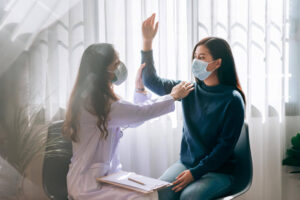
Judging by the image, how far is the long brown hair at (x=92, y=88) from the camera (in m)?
1.40

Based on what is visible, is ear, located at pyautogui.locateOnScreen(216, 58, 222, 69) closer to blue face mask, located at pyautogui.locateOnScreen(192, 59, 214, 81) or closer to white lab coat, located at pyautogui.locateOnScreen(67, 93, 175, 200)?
blue face mask, located at pyautogui.locateOnScreen(192, 59, 214, 81)

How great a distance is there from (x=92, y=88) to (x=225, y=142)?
2.37ft

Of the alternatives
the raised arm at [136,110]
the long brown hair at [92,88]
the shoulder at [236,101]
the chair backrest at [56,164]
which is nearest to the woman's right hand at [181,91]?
the raised arm at [136,110]

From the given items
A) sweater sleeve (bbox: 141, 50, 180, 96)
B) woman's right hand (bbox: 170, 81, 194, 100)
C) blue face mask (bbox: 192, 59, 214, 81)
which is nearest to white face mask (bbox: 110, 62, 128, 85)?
sweater sleeve (bbox: 141, 50, 180, 96)

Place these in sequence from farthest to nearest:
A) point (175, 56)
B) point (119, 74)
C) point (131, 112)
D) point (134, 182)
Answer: point (175, 56) < point (119, 74) < point (131, 112) < point (134, 182)

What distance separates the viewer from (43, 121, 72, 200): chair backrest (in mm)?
1534

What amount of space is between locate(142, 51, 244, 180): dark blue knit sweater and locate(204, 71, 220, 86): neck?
3 cm

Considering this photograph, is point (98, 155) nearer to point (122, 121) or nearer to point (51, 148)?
point (122, 121)

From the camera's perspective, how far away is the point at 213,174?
1511mm

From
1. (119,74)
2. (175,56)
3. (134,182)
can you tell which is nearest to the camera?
(134,182)

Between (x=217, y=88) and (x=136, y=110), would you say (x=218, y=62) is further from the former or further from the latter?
(x=136, y=110)

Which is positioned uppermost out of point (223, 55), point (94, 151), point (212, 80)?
point (223, 55)

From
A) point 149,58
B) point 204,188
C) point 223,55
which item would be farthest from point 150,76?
point 204,188

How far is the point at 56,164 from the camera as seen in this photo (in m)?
1.56
